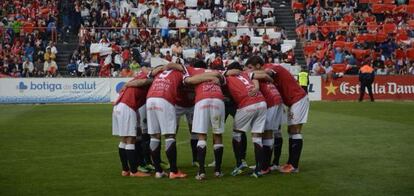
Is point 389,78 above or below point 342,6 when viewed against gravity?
below

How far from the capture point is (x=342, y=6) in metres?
45.6

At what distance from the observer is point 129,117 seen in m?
13.1

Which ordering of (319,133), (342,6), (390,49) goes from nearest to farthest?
(319,133) < (390,49) < (342,6)

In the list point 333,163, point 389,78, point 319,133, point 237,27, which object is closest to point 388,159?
point 333,163

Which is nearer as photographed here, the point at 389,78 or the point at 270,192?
the point at 270,192

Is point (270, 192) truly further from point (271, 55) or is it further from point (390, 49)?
point (390, 49)

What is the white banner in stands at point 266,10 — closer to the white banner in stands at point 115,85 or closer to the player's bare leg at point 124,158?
the white banner in stands at point 115,85

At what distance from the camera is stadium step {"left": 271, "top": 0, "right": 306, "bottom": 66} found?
136 feet

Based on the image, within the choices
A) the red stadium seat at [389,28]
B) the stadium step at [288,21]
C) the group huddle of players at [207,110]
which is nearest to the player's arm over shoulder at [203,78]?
the group huddle of players at [207,110]

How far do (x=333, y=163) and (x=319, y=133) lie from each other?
6219 millimetres

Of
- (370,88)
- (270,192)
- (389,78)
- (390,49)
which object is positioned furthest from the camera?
(390,49)

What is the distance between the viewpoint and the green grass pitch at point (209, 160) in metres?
11.8

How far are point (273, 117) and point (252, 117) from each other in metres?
0.66

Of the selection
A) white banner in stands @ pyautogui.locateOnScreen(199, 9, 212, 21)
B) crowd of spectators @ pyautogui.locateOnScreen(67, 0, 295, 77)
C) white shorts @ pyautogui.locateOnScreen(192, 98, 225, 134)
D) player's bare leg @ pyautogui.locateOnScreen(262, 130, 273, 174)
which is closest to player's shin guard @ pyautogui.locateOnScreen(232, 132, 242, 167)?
player's bare leg @ pyautogui.locateOnScreen(262, 130, 273, 174)
